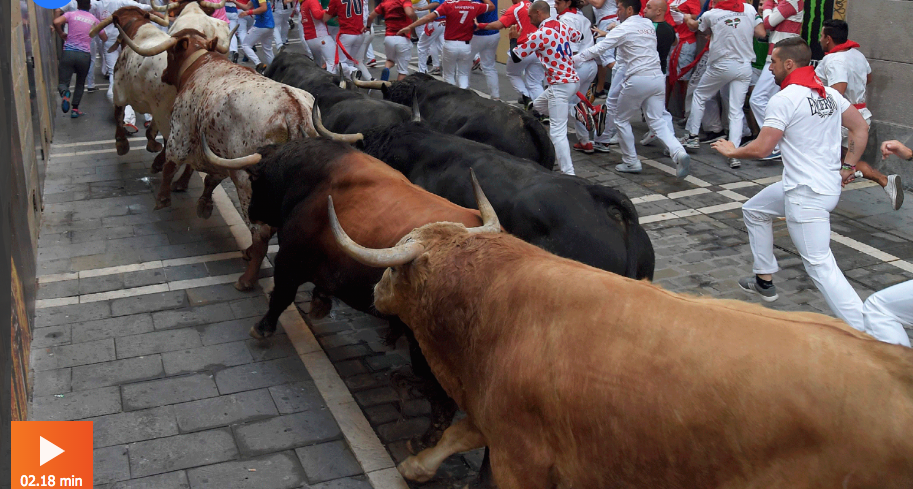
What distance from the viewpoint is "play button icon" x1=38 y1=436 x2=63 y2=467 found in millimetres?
3688

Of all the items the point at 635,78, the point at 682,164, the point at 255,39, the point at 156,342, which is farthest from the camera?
the point at 255,39

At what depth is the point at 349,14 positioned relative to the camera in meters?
13.5

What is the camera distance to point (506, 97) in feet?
47.3

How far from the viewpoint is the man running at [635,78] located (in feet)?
31.6

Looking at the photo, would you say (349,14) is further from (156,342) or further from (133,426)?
(133,426)

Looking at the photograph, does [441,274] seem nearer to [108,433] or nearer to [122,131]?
[108,433]

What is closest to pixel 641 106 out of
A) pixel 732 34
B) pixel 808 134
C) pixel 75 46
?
pixel 732 34

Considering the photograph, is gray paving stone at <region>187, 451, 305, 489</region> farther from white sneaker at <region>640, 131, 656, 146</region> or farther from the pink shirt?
the pink shirt

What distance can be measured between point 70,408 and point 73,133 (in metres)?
7.65

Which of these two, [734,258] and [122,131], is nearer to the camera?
[734,258]

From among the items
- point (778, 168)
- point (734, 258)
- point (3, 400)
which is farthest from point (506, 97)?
point (3, 400)

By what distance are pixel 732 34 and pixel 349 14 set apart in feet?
20.9

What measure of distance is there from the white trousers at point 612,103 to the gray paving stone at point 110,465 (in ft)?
25.8

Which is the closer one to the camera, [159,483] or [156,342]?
[159,483]
